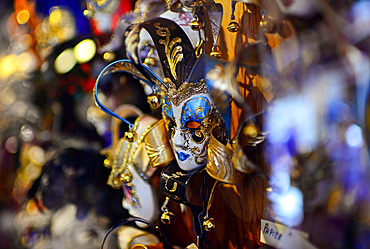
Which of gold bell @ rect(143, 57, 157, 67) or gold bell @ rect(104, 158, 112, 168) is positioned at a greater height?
gold bell @ rect(143, 57, 157, 67)

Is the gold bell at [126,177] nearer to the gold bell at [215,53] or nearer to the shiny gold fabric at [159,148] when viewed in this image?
the shiny gold fabric at [159,148]

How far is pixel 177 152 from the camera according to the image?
49 centimetres

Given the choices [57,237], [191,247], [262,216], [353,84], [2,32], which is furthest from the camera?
[2,32]

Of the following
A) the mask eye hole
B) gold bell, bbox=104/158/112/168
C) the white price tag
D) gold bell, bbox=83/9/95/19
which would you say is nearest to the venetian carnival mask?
the mask eye hole

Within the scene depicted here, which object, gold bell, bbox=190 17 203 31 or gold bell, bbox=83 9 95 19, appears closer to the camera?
gold bell, bbox=190 17 203 31

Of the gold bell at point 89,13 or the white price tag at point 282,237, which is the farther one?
the gold bell at point 89,13

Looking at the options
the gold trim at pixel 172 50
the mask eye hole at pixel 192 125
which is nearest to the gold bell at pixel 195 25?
the gold trim at pixel 172 50

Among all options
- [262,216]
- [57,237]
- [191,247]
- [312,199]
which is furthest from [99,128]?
[312,199]

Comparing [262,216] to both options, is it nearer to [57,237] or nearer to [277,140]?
[277,140]

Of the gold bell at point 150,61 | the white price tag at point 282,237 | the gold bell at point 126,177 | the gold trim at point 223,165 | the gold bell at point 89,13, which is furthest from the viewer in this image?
the gold bell at point 89,13

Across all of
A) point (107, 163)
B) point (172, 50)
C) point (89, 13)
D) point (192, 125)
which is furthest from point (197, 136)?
point (89, 13)

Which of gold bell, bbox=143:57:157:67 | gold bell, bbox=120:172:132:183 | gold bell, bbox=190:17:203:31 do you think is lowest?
gold bell, bbox=120:172:132:183

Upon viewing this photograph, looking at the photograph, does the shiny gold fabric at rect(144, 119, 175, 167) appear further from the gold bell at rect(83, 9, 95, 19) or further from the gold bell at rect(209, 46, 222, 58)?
the gold bell at rect(83, 9, 95, 19)

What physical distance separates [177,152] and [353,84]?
0.28m
